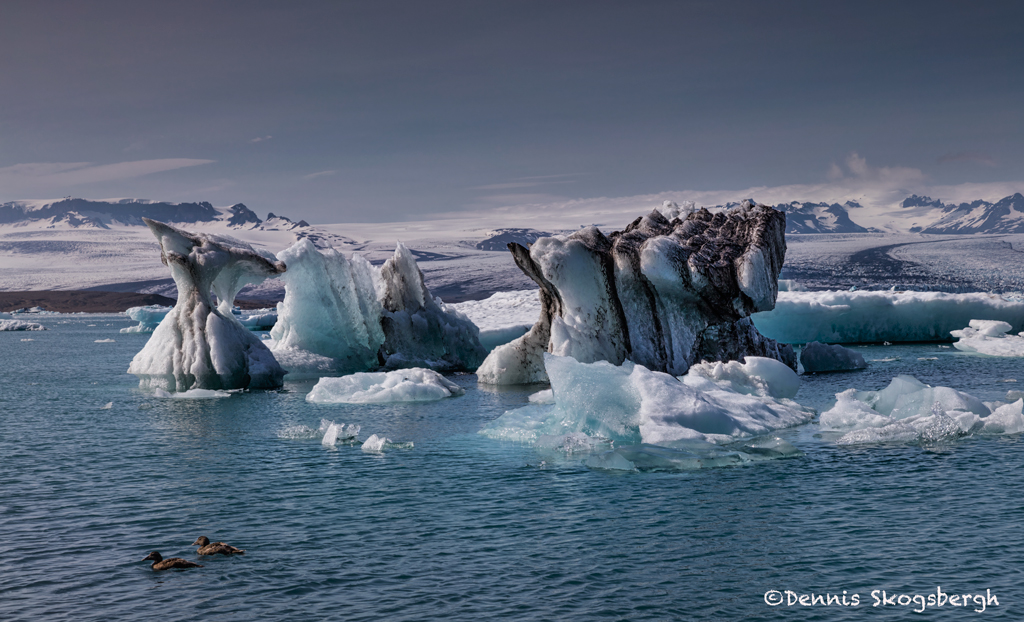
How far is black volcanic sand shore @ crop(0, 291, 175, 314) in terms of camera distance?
493ft

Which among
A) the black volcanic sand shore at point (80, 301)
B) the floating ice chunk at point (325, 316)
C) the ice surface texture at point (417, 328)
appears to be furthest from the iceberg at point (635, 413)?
the black volcanic sand shore at point (80, 301)

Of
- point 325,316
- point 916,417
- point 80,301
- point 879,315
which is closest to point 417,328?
point 325,316

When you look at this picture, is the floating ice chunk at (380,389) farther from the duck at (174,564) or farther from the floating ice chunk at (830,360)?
the duck at (174,564)

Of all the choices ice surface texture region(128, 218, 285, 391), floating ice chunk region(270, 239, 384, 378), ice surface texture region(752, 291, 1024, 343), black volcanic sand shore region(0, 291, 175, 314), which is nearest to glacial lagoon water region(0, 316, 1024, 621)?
ice surface texture region(128, 218, 285, 391)

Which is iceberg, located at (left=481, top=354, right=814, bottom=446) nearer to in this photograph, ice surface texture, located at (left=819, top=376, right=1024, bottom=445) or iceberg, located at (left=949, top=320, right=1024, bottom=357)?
ice surface texture, located at (left=819, top=376, right=1024, bottom=445)

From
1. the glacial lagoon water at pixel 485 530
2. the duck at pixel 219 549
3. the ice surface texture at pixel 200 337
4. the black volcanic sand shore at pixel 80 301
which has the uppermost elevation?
the ice surface texture at pixel 200 337

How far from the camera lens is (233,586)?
313 inches

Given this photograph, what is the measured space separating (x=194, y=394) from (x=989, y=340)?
1088 inches

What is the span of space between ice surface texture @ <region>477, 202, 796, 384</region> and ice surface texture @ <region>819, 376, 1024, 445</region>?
668cm

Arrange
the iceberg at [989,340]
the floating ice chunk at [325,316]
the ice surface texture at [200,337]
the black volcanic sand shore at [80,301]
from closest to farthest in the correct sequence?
the ice surface texture at [200,337] → the floating ice chunk at [325,316] → the iceberg at [989,340] → the black volcanic sand shore at [80,301]

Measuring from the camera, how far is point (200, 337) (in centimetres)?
2381

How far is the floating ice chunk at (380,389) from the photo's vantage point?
21.7m

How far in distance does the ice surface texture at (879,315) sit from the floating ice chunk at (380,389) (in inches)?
711

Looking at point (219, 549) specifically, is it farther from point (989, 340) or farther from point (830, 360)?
point (989, 340)
